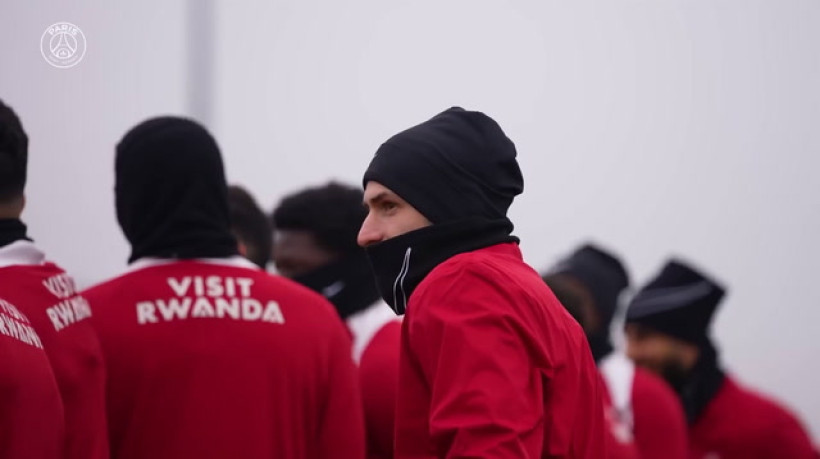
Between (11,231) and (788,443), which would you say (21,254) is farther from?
(788,443)

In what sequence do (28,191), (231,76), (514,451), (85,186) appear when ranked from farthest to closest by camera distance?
1. (231,76)
2. (85,186)
3. (28,191)
4. (514,451)

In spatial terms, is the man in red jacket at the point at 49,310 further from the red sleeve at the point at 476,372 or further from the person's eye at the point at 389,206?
the red sleeve at the point at 476,372

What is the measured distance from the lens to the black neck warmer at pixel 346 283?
184 inches

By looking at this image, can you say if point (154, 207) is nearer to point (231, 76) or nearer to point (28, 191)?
point (28, 191)

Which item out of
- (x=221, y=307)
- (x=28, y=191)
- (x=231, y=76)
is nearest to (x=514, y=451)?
(x=221, y=307)

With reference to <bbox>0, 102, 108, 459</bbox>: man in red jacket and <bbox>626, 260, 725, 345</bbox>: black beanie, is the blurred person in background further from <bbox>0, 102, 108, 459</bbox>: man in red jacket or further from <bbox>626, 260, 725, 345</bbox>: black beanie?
<bbox>626, 260, 725, 345</bbox>: black beanie

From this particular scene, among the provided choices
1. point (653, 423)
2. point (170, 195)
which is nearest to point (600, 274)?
point (653, 423)

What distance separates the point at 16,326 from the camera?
10.00 feet

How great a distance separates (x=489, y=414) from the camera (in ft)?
8.71

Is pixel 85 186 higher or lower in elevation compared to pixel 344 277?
higher

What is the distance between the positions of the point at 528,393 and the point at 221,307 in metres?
1.20

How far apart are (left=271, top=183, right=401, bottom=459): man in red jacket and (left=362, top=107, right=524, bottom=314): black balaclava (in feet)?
4.32
